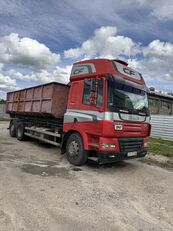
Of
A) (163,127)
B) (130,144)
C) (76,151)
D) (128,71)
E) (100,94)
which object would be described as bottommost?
(76,151)

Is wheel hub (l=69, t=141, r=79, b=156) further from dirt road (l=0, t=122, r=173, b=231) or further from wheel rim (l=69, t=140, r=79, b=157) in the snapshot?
dirt road (l=0, t=122, r=173, b=231)

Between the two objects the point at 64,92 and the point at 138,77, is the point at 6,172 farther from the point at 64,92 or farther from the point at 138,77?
the point at 138,77

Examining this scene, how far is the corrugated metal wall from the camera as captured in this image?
1543cm

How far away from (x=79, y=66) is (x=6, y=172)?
377 centimetres

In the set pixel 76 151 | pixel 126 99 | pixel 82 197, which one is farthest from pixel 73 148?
pixel 82 197

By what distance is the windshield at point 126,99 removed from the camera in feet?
18.9

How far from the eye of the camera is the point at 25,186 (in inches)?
176

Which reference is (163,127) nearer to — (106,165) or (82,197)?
(106,165)

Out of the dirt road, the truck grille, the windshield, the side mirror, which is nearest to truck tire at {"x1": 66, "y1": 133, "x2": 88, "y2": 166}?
the dirt road

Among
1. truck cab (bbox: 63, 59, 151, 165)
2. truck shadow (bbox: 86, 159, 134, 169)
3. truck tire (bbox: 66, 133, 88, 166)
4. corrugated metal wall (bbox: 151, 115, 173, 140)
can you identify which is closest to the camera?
truck cab (bbox: 63, 59, 151, 165)

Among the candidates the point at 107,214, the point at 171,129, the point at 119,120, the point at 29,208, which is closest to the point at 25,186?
the point at 29,208

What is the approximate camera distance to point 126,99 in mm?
6164

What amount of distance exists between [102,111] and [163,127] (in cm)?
1163

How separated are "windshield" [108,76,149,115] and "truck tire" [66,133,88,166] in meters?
1.49
